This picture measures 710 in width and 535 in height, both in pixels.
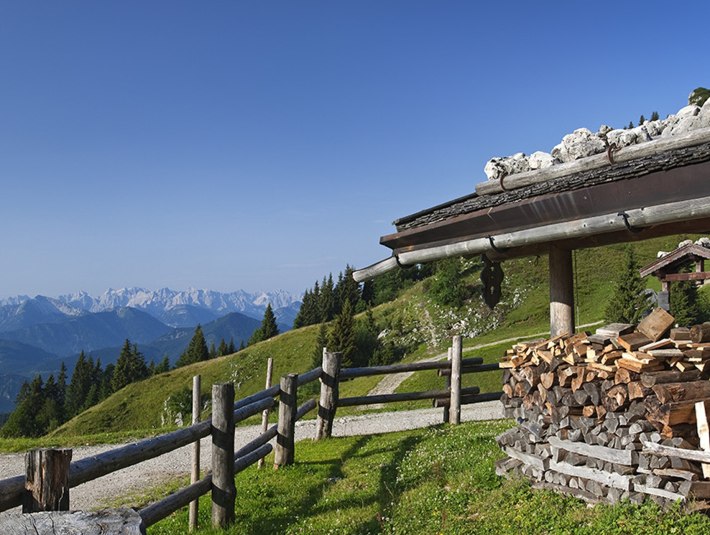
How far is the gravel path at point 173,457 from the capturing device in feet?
34.7

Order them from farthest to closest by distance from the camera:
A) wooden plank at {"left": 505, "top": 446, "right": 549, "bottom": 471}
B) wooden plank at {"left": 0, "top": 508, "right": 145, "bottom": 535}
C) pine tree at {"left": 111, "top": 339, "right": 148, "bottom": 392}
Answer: pine tree at {"left": 111, "top": 339, "right": 148, "bottom": 392} < wooden plank at {"left": 505, "top": 446, "right": 549, "bottom": 471} < wooden plank at {"left": 0, "top": 508, "right": 145, "bottom": 535}

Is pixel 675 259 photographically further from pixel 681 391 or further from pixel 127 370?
pixel 127 370

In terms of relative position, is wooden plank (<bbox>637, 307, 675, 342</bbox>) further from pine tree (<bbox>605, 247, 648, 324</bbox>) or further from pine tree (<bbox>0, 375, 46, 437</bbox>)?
pine tree (<bbox>0, 375, 46, 437</bbox>)

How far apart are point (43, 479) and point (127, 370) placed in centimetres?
9565

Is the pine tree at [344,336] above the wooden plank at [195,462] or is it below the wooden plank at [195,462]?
below

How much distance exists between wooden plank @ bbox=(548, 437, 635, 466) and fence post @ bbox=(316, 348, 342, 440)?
6.18 m

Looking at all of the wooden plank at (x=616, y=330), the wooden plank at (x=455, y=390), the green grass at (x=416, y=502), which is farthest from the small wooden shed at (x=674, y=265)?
the wooden plank at (x=616, y=330)

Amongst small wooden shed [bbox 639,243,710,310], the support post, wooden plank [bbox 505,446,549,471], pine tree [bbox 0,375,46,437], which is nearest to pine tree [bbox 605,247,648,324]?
small wooden shed [bbox 639,243,710,310]

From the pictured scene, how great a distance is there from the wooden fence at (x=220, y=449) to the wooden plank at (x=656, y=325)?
4905 millimetres

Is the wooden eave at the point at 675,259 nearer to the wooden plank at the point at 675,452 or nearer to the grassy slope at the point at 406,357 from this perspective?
the grassy slope at the point at 406,357

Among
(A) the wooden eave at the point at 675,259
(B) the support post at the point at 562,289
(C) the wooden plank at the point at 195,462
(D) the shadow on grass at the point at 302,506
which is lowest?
(D) the shadow on grass at the point at 302,506

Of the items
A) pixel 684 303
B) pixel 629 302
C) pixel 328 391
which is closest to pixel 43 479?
pixel 328 391

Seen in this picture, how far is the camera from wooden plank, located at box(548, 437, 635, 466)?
5898 millimetres

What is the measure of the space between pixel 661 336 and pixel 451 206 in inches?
119
